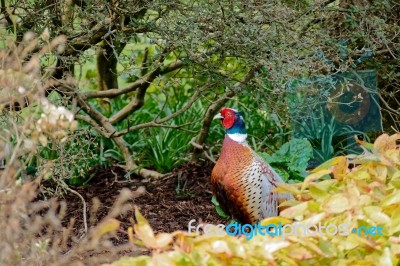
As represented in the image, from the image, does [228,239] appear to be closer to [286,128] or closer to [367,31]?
[367,31]

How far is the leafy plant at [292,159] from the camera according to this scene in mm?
6000

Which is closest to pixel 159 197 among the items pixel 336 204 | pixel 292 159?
pixel 292 159

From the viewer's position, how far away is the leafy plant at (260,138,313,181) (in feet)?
19.7

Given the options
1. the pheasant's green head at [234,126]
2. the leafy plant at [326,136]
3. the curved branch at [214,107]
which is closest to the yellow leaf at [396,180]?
the pheasant's green head at [234,126]

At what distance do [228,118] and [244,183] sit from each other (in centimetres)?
50

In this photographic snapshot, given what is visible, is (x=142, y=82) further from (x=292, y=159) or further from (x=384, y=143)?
(x=384, y=143)

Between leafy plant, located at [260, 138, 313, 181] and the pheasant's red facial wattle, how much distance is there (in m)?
0.88

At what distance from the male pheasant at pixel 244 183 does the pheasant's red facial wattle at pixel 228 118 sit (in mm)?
111

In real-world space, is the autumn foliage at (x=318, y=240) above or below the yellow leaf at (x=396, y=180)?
above

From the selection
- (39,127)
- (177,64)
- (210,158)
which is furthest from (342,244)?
(210,158)

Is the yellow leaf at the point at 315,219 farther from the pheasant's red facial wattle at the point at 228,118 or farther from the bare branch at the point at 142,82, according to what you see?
the bare branch at the point at 142,82

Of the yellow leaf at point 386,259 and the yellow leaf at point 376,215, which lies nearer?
the yellow leaf at point 386,259

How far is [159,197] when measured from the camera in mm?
6277

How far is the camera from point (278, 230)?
2912 mm
